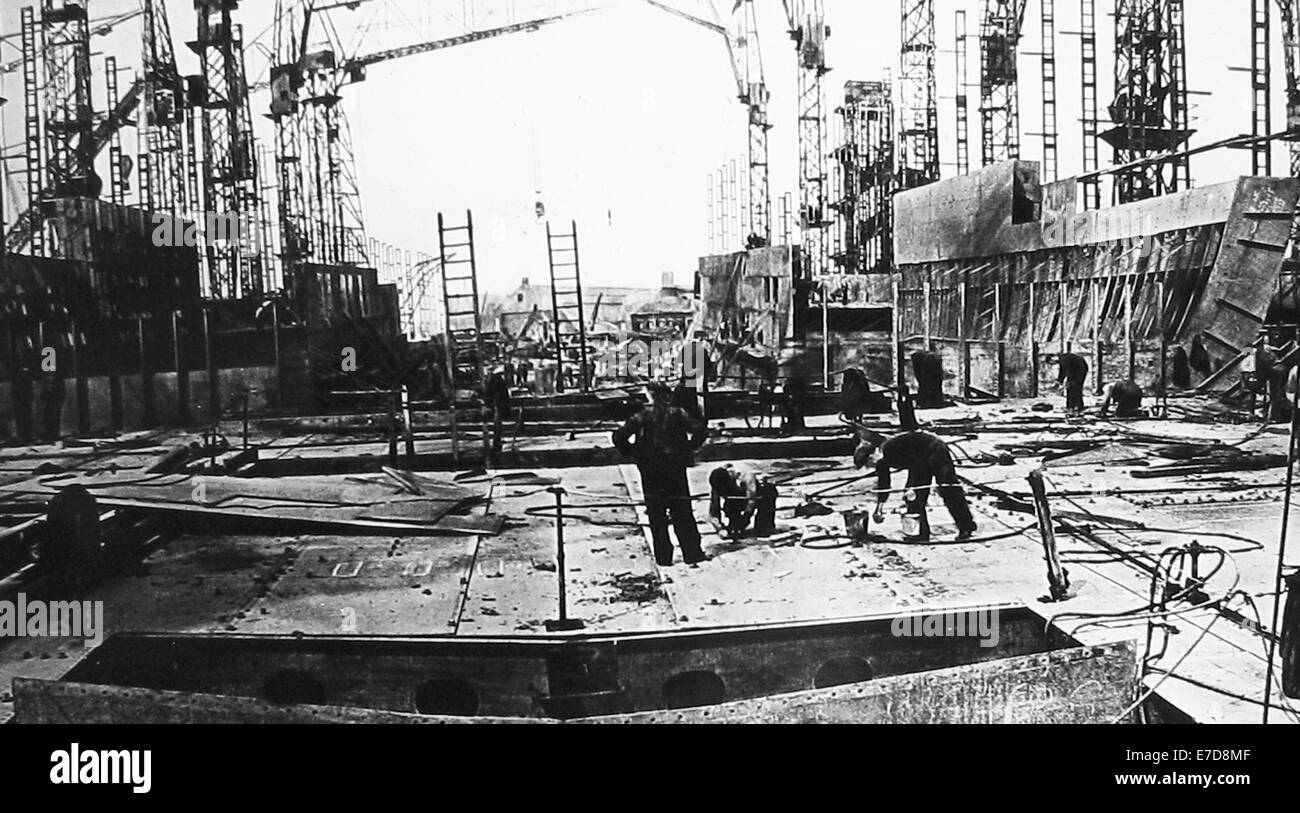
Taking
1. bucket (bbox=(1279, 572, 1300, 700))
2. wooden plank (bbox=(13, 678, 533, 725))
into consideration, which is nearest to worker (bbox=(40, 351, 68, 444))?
wooden plank (bbox=(13, 678, 533, 725))

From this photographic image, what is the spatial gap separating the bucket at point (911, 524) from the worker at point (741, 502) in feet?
3.21

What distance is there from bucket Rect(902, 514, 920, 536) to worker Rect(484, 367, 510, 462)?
359cm

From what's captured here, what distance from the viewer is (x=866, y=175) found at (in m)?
10.4

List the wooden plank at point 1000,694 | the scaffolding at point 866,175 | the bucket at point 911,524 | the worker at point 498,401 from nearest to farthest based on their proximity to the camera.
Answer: the wooden plank at point 1000,694 < the bucket at point 911,524 < the scaffolding at point 866,175 < the worker at point 498,401

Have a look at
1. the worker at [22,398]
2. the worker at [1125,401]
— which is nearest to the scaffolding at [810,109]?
the worker at [1125,401]

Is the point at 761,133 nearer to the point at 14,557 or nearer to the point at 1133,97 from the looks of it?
the point at 14,557

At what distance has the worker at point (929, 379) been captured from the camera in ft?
28.3

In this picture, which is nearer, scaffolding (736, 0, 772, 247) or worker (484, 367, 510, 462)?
scaffolding (736, 0, 772, 247)

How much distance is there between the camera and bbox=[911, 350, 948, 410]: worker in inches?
340

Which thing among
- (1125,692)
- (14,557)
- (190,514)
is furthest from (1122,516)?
(14,557)

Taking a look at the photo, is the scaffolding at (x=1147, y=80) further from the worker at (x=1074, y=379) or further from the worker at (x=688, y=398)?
the worker at (x=688, y=398)

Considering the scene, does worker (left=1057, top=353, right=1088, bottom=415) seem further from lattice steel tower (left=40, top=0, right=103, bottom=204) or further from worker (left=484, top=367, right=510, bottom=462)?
lattice steel tower (left=40, top=0, right=103, bottom=204)

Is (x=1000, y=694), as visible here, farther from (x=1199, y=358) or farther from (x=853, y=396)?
(x=1199, y=358)
